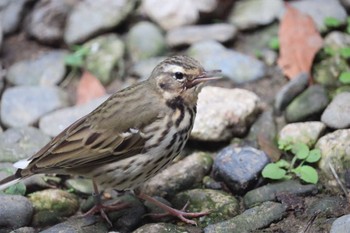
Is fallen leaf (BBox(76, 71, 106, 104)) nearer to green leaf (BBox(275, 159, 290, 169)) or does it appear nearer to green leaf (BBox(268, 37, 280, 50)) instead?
green leaf (BBox(268, 37, 280, 50))

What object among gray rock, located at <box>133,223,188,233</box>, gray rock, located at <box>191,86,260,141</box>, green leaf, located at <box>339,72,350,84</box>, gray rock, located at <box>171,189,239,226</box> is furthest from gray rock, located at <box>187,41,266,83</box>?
gray rock, located at <box>133,223,188,233</box>

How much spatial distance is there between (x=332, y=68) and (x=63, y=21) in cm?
267

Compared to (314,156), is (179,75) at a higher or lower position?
higher

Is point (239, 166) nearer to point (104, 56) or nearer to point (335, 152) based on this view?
point (335, 152)

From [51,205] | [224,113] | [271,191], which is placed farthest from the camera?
[224,113]

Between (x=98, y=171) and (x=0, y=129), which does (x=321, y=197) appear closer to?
(x=98, y=171)

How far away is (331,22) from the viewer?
680 centimetres

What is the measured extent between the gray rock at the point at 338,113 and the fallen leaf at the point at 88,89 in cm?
204

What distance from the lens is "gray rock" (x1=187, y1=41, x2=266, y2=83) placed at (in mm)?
6613

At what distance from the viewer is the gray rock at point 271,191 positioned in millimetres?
5207

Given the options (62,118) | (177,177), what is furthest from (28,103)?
(177,177)

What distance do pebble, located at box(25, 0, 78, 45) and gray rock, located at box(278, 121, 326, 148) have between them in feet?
8.67

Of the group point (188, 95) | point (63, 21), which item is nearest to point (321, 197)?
point (188, 95)

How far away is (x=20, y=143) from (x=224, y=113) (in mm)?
1649
